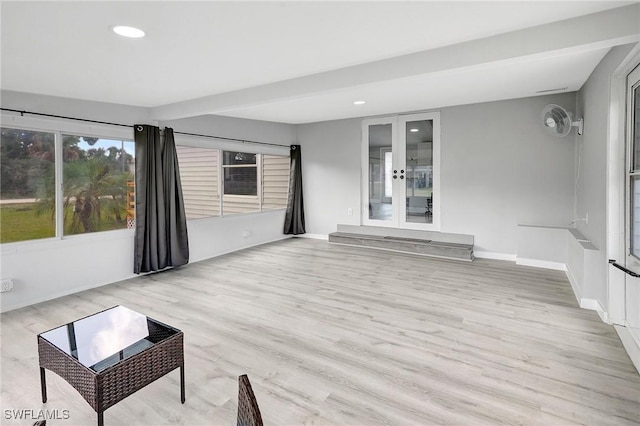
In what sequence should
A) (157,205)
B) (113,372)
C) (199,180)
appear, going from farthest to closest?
(199,180) → (157,205) → (113,372)

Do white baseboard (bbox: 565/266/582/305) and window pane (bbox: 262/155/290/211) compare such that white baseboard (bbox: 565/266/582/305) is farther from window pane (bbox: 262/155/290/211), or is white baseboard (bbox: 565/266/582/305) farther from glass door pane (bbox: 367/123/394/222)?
window pane (bbox: 262/155/290/211)

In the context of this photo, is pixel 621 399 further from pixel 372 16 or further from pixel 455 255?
pixel 455 255

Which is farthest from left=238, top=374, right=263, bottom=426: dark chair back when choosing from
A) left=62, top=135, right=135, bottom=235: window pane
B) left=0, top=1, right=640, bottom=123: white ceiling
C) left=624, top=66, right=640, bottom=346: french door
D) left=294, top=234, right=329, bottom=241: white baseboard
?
left=294, top=234, right=329, bottom=241: white baseboard

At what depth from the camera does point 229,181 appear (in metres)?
6.04

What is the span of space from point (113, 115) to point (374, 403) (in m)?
4.40

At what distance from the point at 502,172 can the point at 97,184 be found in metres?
5.64

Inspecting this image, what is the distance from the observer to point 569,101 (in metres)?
4.74

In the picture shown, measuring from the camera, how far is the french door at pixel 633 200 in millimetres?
2562

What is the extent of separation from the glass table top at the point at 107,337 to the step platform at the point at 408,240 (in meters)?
4.35

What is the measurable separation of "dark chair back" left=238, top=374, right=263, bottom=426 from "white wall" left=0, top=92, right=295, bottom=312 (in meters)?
3.91

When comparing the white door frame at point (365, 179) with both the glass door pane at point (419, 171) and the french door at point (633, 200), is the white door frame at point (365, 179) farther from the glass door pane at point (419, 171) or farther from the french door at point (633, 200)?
the french door at point (633, 200)

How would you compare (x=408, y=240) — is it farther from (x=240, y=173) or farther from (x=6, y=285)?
(x=6, y=285)

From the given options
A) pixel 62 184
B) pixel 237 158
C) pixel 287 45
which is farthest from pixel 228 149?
pixel 287 45

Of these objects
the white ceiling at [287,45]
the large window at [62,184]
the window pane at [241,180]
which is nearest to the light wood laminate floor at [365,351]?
the large window at [62,184]
